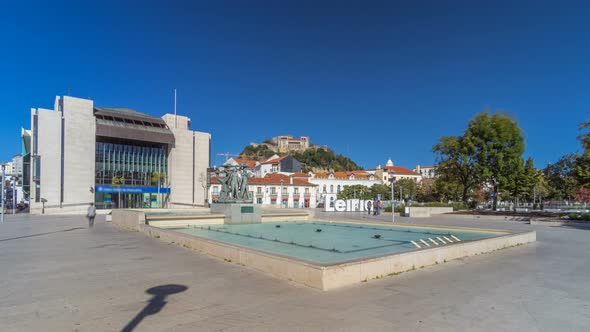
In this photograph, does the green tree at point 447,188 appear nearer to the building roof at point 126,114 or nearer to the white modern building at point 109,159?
the white modern building at point 109,159

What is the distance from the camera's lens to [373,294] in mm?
6449

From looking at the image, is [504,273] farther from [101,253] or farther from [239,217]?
[239,217]

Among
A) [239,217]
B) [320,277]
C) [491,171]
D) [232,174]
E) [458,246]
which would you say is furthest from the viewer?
[491,171]

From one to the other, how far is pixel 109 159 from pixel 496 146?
5199 cm

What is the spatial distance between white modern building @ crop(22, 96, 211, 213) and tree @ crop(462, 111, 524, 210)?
3708 cm

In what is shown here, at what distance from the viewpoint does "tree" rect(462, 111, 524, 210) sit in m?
40.3

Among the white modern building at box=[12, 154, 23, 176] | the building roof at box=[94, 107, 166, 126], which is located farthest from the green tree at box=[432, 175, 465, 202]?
the white modern building at box=[12, 154, 23, 176]

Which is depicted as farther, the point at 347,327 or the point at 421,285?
the point at 421,285

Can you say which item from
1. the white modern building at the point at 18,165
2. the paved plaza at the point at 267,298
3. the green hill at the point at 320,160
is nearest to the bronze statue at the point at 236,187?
the paved plaza at the point at 267,298

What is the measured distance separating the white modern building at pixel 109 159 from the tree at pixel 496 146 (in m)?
37.1

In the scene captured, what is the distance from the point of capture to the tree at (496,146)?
4034 centimetres

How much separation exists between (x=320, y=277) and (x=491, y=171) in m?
40.8

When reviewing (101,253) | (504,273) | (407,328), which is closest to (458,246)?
(504,273)

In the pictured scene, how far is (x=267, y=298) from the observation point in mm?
6113
